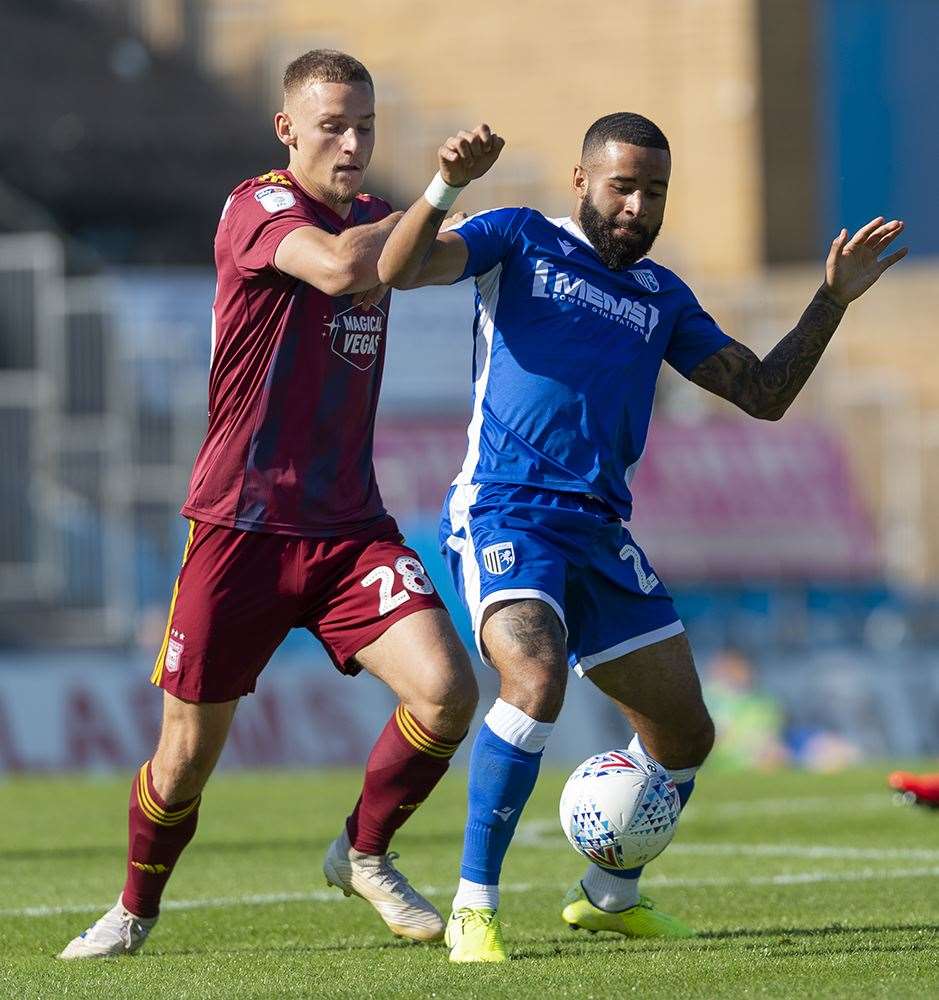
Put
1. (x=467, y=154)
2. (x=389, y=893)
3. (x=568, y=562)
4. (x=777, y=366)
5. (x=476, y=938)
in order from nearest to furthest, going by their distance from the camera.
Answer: (x=467, y=154) → (x=476, y=938) → (x=568, y=562) → (x=389, y=893) → (x=777, y=366)

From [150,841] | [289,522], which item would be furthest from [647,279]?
[150,841]

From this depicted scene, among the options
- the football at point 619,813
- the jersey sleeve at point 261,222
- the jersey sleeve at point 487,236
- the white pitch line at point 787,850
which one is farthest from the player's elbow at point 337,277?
the white pitch line at point 787,850

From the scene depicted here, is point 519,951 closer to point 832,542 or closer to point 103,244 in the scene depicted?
point 832,542

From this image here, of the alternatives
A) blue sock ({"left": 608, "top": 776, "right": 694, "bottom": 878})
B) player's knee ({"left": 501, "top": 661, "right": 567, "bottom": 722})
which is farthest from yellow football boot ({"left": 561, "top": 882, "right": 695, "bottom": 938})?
player's knee ({"left": 501, "top": 661, "right": 567, "bottom": 722})

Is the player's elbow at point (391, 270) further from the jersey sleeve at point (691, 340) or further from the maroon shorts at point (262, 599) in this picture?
the jersey sleeve at point (691, 340)

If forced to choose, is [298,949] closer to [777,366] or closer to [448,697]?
[448,697]

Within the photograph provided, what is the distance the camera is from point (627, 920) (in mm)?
6902

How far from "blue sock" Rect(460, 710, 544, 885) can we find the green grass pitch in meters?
0.29

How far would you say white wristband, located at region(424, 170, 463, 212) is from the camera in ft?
19.8

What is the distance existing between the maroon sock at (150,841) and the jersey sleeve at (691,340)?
2136mm

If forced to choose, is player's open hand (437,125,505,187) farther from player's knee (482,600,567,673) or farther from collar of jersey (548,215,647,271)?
player's knee (482,600,567,673)

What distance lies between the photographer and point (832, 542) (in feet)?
78.3

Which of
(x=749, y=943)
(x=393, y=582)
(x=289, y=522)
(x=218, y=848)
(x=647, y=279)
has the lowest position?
(x=218, y=848)

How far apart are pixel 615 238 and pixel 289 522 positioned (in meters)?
1.39
